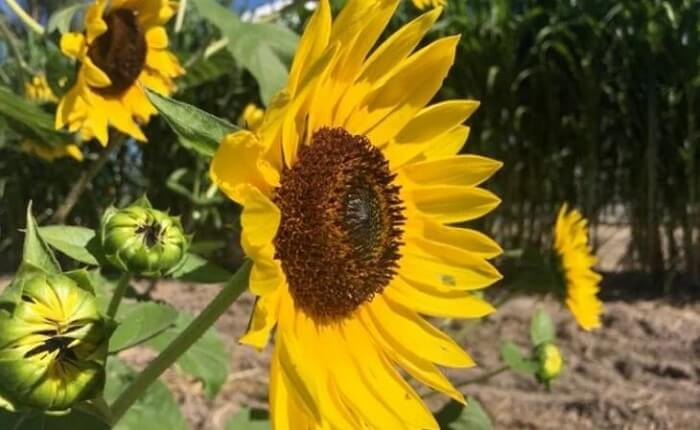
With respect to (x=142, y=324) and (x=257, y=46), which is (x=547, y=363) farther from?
(x=142, y=324)

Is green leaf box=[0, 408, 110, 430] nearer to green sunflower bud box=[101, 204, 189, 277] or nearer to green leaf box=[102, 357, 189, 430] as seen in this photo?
green sunflower bud box=[101, 204, 189, 277]

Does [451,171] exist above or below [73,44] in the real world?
below

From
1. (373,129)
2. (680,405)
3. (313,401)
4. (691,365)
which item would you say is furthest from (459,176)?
(691,365)

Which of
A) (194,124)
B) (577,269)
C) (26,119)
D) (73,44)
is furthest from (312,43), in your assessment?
(577,269)

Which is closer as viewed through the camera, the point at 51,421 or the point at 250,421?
the point at 51,421

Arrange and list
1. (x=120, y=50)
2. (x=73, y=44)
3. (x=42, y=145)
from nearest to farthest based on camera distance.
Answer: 1. (x=73, y=44)
2. (x=120, y=50)
3. (x=42, y=145)

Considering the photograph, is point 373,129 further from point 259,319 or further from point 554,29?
point 554,29

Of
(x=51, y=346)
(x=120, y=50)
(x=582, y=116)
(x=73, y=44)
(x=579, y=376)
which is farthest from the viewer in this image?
(x=582, y=116)

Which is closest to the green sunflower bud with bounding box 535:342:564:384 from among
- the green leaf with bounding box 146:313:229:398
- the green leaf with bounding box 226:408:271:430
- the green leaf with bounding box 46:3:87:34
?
the green leaf with bounding box 226:408:271:430

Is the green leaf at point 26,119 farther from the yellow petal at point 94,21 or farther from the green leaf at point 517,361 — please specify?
the green leaf at point 517,361
